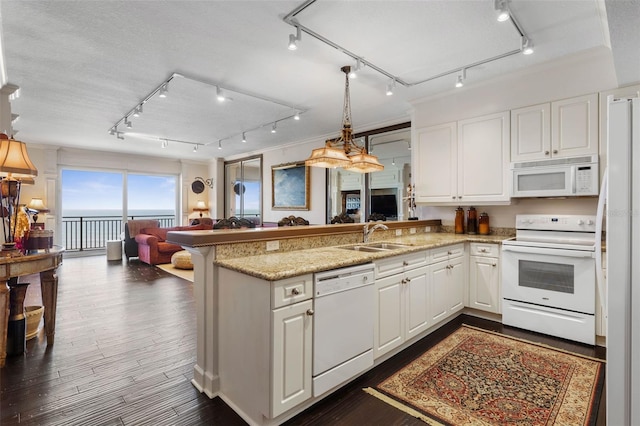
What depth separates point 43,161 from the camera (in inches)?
292

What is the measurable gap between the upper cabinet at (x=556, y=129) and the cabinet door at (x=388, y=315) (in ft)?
7.20

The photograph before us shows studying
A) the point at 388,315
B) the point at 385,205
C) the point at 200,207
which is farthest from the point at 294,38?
the point at 200,207

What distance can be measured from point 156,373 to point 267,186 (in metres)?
5.89

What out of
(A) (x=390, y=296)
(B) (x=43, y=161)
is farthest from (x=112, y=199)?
(A) (x=390, y=296)

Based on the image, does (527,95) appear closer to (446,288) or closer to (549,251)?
(549,251)

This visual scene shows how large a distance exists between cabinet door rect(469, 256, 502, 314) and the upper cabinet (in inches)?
47.8

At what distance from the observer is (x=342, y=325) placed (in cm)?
205

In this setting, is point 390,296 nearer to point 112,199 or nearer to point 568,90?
point 568,90

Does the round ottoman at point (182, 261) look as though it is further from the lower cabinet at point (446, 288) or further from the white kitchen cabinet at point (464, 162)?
the lower cabinet at point (446, 288)

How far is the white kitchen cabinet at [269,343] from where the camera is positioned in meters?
1.69

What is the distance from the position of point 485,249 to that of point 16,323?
176 inches

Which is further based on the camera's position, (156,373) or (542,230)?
(542,230)

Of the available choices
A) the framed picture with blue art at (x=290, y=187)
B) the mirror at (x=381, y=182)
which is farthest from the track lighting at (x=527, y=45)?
the framed picture with blue art at (x=290, y=187)

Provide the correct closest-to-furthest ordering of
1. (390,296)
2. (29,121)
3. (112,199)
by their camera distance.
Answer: (390,296) < (29,121) < (112,199)
